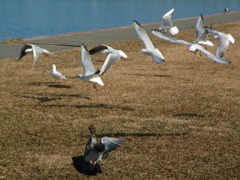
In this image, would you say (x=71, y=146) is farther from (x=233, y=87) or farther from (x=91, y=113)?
(x=233, y=87)

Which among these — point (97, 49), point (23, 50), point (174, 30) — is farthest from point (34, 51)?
point (174, 30)

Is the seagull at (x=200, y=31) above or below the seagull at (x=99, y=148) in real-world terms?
below

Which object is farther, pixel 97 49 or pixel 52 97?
pixel 52 97

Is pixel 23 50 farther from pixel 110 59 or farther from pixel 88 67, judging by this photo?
pixel 110 59

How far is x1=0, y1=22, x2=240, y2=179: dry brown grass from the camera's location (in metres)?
5.84

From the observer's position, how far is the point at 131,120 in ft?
26.9

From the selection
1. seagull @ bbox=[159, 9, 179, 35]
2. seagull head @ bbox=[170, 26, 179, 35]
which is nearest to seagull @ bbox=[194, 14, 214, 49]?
seagull head @ bbox=[170, 26, 179, 35]

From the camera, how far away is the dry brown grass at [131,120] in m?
5.84

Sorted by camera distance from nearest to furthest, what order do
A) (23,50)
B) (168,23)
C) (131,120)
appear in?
(131,120) → (23,50) → (168,23)

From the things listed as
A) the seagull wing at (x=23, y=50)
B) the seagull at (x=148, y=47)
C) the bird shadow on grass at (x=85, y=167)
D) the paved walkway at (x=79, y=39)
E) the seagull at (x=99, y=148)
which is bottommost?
the paved walkway at (x=79, y=39)

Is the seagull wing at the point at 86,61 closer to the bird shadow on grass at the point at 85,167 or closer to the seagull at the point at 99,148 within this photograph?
the bird shadow on grass at the point at 85,167

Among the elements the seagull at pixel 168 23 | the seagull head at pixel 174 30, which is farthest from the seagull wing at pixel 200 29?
the seagull at pixel 168 23

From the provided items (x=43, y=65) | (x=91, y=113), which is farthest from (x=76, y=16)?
(x=91, y=113)

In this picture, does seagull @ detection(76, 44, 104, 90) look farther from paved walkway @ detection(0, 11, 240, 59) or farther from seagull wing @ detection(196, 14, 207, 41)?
paved walkway @ detection(0, 11, 240, 59)
